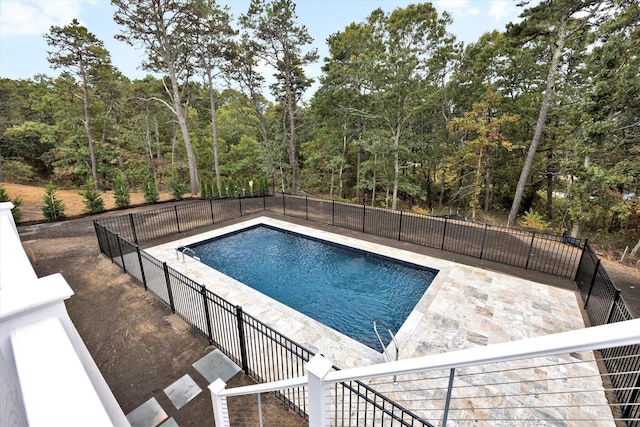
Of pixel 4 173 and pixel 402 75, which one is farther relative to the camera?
pixel 4 173

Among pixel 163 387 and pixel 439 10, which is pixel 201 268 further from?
pixel 439 10

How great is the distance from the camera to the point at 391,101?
15164mm

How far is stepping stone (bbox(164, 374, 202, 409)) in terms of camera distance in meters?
3.73

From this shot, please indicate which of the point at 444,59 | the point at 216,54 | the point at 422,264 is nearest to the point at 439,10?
the point at 444,59

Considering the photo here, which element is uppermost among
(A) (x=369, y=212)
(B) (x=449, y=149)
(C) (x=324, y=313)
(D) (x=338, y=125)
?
(D) (x=338, y=125)

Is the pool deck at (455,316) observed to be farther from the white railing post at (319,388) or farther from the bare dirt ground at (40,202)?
the bare dirt ground at (40,202)

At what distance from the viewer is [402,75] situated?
45.4 feet

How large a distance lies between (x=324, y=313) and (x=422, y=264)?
3.49 metres

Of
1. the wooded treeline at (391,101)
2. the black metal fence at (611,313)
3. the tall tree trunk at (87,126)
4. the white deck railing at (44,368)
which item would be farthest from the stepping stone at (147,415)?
the tall tree trunk at (87,126)

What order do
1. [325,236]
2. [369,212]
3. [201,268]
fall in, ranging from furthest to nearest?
[369,212] → [325,236] → [201,268]

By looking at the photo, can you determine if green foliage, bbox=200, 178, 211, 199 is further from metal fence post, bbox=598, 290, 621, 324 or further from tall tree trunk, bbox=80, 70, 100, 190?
metal fence post, bbox=598, 290, 621, 324

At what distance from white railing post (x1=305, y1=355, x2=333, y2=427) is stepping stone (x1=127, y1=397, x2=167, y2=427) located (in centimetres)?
281

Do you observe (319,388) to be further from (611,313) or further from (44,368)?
(611,313)

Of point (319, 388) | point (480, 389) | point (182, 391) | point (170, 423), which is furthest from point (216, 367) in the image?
point (480, 389)
